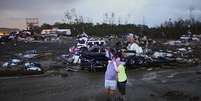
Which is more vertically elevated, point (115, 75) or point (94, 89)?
point (115, 75)

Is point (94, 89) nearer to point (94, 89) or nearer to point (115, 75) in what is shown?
point (94, 89)

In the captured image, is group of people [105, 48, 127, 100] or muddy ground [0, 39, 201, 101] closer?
group of people [105, 48, 127, 100]

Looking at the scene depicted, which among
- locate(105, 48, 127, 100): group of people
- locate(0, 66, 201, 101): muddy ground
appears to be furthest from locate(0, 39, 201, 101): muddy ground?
locate(105, 48, 127, 100): group of people

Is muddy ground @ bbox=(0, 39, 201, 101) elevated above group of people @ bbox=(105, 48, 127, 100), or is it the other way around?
group of people @ bbox=(105, 48, 127, 100)

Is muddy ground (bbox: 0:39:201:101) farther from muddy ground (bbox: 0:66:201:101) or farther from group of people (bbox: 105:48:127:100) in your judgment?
group of people (bbox: 105:48:127:100)

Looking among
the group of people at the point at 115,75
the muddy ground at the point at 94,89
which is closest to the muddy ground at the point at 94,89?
the muddy ground at the point at 94,89

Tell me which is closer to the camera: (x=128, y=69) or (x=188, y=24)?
(x=128, y=69)

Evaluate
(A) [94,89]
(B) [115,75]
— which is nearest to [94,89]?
(A) [94,89]

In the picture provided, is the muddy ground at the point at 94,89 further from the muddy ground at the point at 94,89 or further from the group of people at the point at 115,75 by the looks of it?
the group of people at the point at 115,75

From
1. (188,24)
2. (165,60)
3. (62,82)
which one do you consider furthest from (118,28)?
(62,82)

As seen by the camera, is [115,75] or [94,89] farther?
[94,89]

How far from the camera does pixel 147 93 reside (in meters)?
16.6

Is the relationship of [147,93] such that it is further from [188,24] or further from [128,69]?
[188,24]

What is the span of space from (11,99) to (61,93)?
2202 millimetres
